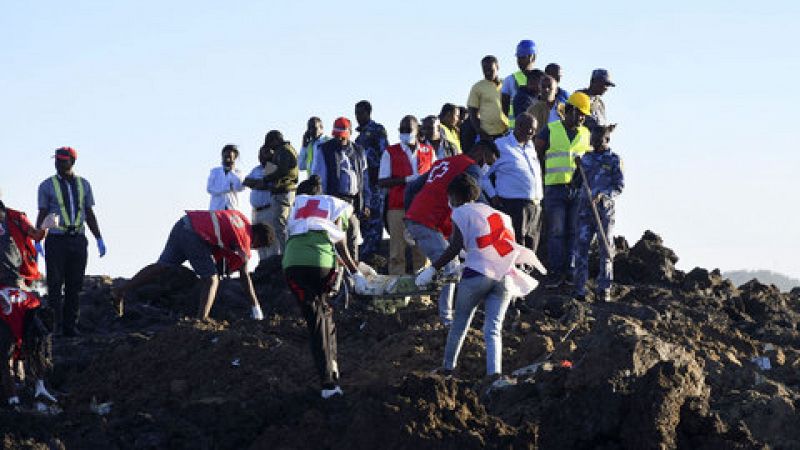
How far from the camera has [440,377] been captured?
35.2ft

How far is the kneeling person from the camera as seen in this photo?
1469 centimetres

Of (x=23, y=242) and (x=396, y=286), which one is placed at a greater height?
(x=23, y=242)

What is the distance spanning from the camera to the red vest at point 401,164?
15.2 m

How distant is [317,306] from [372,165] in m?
5.81

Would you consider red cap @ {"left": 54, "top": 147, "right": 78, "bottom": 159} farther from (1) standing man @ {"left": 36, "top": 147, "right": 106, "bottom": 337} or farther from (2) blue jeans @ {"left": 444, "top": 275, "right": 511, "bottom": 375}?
(2) blue jeans @ {"left": 444, "top": 275, "right": 511, "bottom": 375}

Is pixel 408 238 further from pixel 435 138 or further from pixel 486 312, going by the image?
pixel 486 312

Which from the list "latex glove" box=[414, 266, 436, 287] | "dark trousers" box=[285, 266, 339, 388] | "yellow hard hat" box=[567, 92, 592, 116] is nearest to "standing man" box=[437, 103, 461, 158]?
"yellow hard hat" box=[567, 92, 592, 116]

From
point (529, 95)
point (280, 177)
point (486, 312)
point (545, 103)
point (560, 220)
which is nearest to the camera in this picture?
point (486, 312)

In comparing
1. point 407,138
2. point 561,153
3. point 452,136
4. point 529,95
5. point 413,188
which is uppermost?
point 529,95

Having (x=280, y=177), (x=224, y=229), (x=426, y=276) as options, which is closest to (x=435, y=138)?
(x=280, y=177)

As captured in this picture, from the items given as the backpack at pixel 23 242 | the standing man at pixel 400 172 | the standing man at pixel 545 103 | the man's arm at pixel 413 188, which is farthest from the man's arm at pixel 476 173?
the backpack at pixel 23 242

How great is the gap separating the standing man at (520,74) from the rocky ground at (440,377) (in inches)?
95.2

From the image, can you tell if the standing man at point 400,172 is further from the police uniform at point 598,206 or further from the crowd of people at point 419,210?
the police uniform at point 598,206

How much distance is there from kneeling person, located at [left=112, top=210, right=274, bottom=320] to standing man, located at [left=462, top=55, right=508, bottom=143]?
11.9 feet
